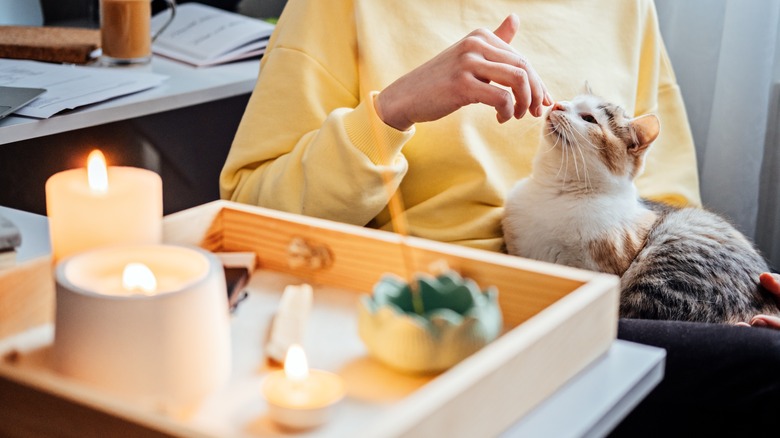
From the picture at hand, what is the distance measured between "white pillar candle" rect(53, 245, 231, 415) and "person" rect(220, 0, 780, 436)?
53 centimetres

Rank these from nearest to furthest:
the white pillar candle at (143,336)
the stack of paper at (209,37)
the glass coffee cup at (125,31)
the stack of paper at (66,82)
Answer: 1. the white pillar candle at (143,336)
2. the stack of paper at (66,82)
3. the glass coffee cup at (125,31)
4. the stack of paper at (209,37)

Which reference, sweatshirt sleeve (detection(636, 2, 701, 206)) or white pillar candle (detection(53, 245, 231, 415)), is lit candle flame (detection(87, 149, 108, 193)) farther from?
sweatshirt sleeve (detection(636, 2, 701, 206))

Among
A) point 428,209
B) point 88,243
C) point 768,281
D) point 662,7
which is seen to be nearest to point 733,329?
point 768,281

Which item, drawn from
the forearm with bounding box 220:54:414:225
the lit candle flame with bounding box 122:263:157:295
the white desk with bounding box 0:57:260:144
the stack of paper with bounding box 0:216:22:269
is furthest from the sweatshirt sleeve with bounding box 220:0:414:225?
the lit candle flame with bounding box 122:263:157:295

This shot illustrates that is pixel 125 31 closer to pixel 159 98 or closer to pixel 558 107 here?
pixel 159 98

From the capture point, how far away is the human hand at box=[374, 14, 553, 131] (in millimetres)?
948

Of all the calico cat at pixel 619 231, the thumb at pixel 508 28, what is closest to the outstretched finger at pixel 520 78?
the thumb at pixel 508 28

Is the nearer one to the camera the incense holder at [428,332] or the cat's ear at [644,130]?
the incense holder at [428,332]

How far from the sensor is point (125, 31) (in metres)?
1.67

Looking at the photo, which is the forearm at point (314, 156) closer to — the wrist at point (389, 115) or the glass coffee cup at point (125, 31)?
the wrist at point (389, 115)

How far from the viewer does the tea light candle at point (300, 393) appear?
1.64 feet

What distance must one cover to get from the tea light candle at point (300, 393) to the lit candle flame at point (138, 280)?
0.10 metres

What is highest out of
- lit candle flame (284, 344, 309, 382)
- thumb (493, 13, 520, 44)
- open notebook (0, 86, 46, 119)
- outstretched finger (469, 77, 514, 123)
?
thumb (493, 13, 520, 44)

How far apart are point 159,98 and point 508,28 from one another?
26.8 inches
